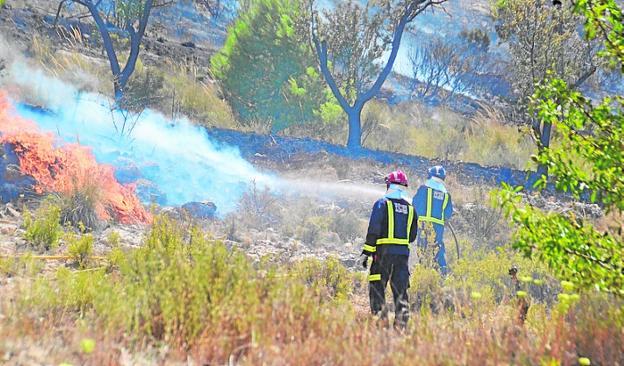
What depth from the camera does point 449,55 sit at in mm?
34562

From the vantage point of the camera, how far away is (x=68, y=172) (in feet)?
33.2

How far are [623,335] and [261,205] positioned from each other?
9.05 metres

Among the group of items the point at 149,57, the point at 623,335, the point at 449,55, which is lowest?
the point at 623,335

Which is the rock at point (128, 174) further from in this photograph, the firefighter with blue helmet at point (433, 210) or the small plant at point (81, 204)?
the firefighter with blue helmet at point (433, 210)

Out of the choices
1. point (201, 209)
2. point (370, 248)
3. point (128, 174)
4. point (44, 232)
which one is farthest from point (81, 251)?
point (128, 174)

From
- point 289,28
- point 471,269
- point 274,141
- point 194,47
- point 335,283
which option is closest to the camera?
point 335,283

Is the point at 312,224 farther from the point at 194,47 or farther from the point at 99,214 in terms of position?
the point at 194,47

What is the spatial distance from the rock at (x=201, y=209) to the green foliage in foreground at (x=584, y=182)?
295 inches

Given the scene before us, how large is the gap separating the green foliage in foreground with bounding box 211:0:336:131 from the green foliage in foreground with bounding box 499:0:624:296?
54.8 ft

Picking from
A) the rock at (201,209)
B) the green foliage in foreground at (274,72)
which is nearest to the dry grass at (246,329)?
the rock at (201,209)

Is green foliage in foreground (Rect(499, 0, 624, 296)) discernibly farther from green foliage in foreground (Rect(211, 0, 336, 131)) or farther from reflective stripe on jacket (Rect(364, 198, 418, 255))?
green foliage in foreground (Rect(211, 0, 336, 131))

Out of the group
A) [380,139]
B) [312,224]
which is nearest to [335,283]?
[312,224]

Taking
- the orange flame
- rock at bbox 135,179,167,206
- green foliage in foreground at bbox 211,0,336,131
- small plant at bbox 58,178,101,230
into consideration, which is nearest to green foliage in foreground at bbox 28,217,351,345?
small plant at bbox 58,178,101,230

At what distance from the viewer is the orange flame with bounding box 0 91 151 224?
9922mm
